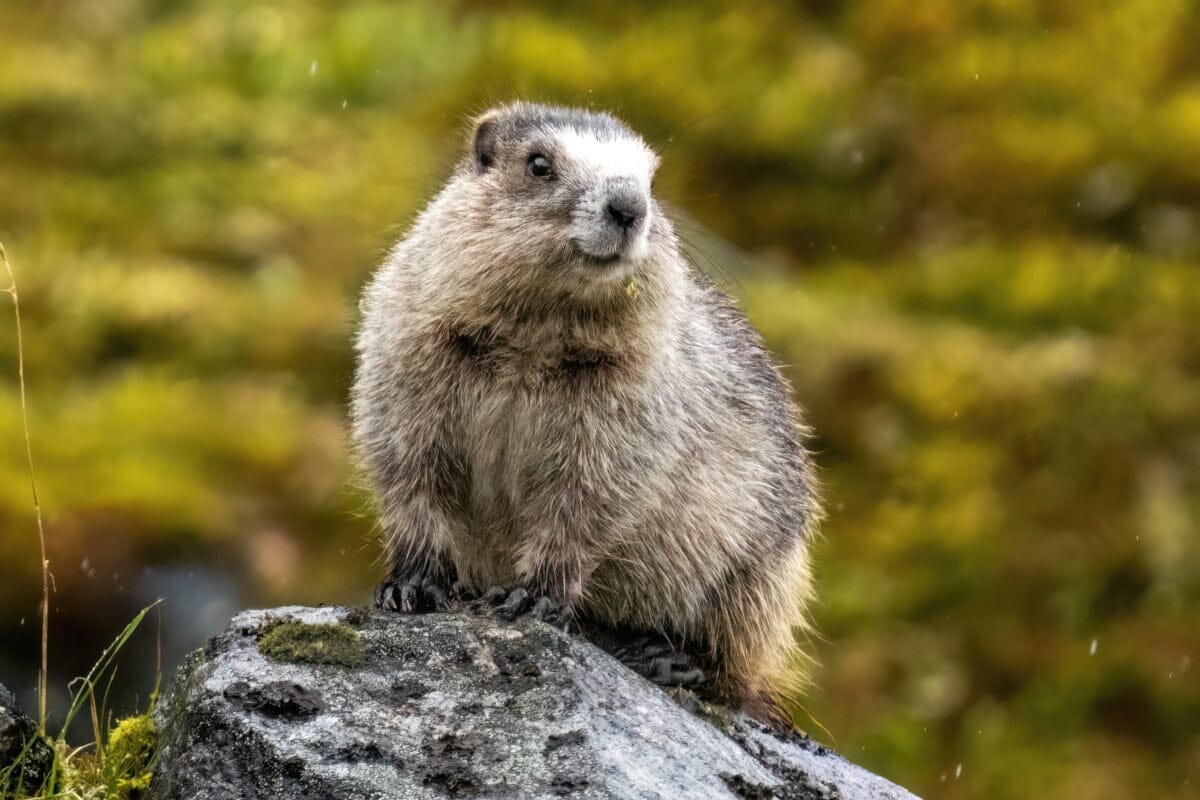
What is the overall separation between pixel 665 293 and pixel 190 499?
5788 mm

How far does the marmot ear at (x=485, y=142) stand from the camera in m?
5.74

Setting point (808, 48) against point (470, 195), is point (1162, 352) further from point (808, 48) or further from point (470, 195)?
point (470, 195)

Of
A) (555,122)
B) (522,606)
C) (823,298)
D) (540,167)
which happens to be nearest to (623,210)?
(540,167)

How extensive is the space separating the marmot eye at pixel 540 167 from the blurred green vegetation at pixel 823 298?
4.37 m

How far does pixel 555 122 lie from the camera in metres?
5.63

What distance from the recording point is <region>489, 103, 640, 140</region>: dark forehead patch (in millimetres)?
5570

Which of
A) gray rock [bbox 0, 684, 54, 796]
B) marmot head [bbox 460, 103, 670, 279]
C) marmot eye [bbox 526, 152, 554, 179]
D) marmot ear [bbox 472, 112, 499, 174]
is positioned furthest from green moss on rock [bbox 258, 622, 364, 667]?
marmot ear [bbox 472, 112, 499, 174]

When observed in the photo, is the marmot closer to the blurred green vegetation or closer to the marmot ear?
the marmot ear

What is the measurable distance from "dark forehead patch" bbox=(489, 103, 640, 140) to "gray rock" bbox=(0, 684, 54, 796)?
254 centimetres

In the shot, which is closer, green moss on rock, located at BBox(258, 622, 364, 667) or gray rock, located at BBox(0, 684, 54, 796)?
gray rock, located at BBox(0, 684, 54, 796)

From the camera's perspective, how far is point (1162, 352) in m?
12.3

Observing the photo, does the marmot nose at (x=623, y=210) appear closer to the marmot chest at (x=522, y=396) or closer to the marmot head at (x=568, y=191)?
the marmot head at (x=568, y=191)

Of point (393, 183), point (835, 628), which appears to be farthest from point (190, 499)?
point (835, 628)

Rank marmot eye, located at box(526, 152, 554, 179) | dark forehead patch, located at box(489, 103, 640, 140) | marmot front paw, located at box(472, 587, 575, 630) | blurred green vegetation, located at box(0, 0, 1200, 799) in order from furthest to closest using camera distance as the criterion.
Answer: blurred green vegetation, located at box(0, 0, 1200, 799) → dark forehead patch, located at box(489, 103, 640, 140) → marmot eye, located at box(526, 152, 554, 179) → marmot front paw, located at box(472, 587, 575, 630)
